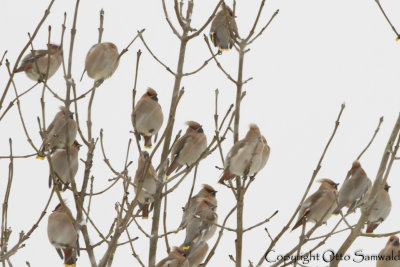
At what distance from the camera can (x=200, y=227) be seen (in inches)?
252

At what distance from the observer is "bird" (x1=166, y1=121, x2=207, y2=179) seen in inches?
268

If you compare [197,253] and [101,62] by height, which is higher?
[101,62]

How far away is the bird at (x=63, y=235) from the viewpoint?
20.2 feet

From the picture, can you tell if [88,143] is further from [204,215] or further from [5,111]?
[204,215]

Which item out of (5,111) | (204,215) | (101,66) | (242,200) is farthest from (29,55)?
(242,200)

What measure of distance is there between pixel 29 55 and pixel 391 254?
4215 mm

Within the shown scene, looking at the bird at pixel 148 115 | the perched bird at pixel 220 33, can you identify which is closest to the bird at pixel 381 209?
the bird at pixel 148 115

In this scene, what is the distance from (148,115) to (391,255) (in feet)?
9.36

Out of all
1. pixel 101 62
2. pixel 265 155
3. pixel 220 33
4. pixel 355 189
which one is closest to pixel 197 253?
pixel 265 155

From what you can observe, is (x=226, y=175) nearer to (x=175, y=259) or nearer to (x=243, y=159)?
(x=243, y=159)

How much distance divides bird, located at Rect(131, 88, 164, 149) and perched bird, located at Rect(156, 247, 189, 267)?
4.91ft

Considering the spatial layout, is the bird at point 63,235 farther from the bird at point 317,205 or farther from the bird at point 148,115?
the bird at point 317,205

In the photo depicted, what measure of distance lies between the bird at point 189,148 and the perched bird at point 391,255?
82.8 inches

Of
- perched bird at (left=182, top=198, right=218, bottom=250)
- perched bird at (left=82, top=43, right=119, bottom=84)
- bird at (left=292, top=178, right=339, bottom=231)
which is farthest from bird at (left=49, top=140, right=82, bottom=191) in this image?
bird at (left=292, top=178, right=339, bottom=231)
